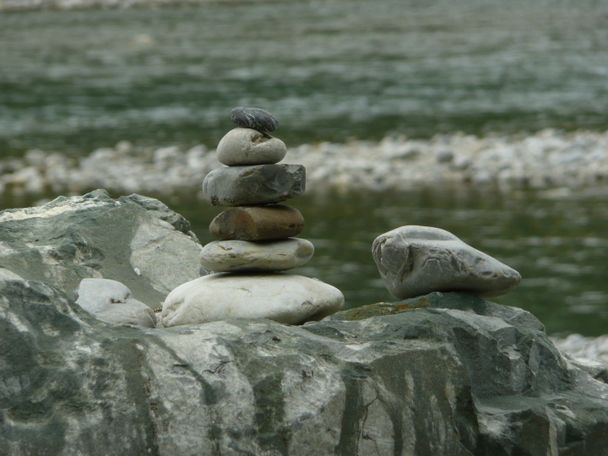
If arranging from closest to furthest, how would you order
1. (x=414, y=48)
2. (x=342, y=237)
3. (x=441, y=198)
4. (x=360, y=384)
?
(x=360, y=384), (x=342, y=237), (x=441, y=198), (x=414, y=48)

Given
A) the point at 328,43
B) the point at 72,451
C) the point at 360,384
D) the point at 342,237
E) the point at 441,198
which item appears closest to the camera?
the point at 72,451

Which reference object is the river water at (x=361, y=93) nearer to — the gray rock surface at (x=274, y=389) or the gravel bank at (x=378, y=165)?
the gravel bank at (x=378, y=165)

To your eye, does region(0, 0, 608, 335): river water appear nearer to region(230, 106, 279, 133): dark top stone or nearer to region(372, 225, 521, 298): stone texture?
region(372, 225, 521, 298): stone texture

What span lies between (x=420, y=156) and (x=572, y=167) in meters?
2.24

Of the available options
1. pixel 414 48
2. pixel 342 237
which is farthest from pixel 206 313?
pixel 414 48

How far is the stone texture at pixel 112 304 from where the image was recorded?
6156 mm

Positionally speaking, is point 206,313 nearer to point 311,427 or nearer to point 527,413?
point 311,427

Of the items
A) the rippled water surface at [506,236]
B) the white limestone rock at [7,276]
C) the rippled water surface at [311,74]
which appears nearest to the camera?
the white limestone rock at [7,276]

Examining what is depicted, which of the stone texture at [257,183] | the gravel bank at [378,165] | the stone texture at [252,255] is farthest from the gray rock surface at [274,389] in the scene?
the gravel bank at [378,165]

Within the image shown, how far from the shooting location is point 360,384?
564 cm

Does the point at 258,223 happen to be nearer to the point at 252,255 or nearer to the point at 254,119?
the point at 252,255

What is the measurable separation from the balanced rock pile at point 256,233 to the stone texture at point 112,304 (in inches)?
5.2

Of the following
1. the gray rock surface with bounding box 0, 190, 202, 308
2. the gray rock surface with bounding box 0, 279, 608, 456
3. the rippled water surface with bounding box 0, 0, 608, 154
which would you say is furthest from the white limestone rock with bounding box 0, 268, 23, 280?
the rippled water surface with bounding box 0, 0, 608, 154

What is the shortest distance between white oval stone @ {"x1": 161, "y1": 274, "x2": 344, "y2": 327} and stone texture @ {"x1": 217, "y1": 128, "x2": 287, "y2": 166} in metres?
0.52
